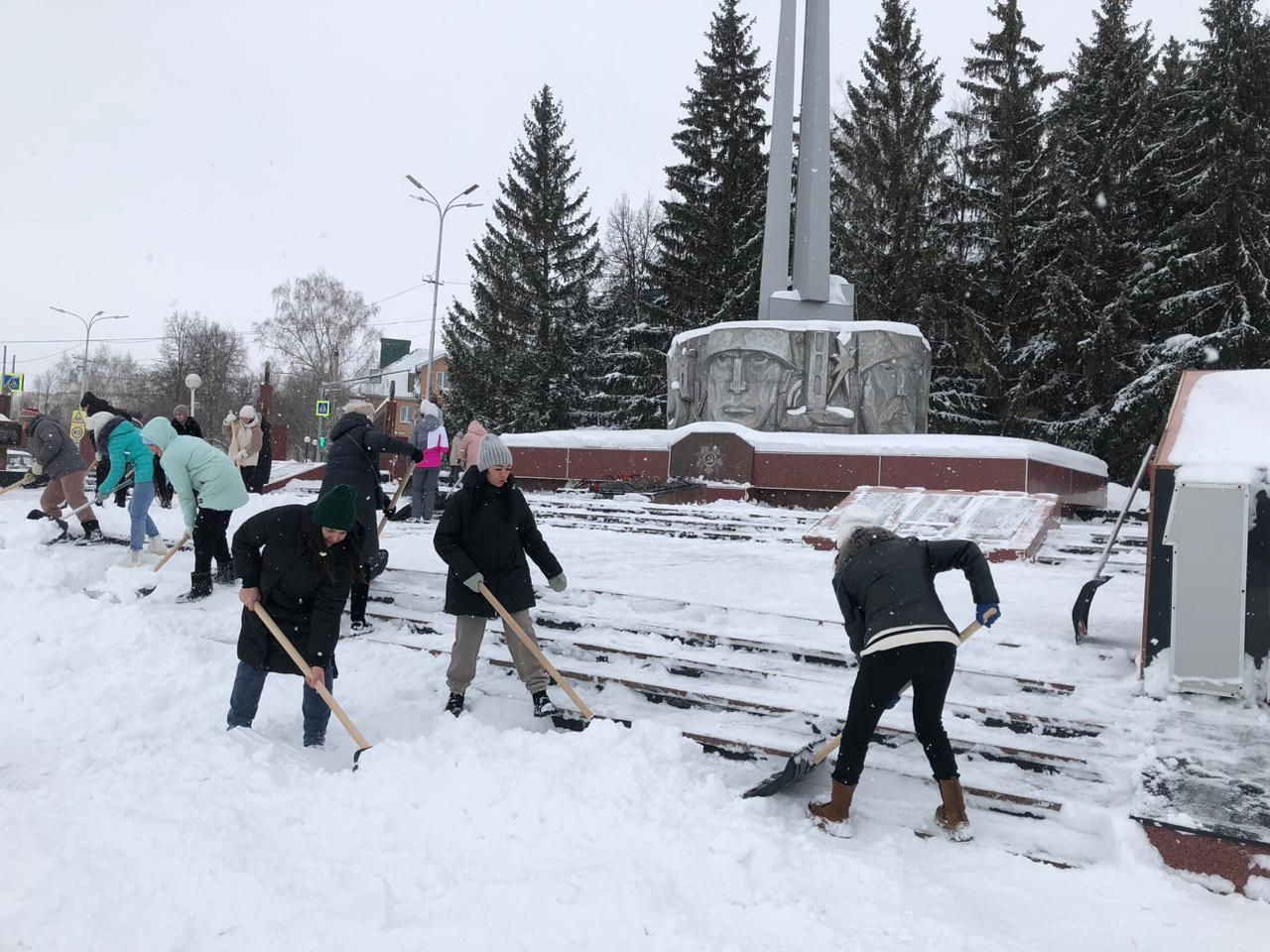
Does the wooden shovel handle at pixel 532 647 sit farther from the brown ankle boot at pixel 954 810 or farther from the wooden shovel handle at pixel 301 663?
the brown ankle boot at pixel 954 810

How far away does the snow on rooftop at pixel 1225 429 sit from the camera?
426cm

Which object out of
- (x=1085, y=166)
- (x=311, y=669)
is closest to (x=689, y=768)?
(x=311, y=669)

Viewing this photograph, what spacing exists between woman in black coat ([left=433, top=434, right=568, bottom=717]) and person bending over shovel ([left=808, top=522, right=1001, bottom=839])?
63.9 inches

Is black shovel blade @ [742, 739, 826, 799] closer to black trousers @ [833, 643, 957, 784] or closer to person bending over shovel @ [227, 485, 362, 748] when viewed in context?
black trousers @ [833, 643, 957, 784]

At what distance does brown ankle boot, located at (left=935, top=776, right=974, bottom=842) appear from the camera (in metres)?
3.42

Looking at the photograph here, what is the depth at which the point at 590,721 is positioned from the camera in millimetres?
4262

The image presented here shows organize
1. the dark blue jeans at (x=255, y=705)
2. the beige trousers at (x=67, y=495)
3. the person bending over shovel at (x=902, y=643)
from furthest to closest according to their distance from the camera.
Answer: the beige trousers at (x=67, y=495) < the dark blue jeans at (x=255, y=705) < the person bending over shovel at (x=902, y=643)

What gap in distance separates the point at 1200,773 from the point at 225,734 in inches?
159

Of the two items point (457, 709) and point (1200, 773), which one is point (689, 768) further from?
point (1200, 773)

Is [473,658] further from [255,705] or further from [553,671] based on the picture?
[255,705]

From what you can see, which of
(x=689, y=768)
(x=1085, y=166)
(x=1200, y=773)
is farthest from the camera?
(x=1085, y=166)

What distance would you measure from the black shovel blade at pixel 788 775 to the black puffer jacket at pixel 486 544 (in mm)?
1528

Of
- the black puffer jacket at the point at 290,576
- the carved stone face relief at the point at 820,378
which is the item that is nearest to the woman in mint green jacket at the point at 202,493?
the black puffer jacket at the point at 290,576

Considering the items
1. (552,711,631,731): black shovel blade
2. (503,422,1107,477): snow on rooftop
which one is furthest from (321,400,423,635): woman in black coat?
(503,422,1107,477): snow on rooftop
